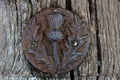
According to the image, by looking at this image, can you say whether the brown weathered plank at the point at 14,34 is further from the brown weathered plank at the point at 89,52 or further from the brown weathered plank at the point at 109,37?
the brown weathered plank at the point at 109,37

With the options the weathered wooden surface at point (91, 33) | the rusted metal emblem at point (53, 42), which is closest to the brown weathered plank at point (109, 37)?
the weathered wooden surface at point (91, 33)

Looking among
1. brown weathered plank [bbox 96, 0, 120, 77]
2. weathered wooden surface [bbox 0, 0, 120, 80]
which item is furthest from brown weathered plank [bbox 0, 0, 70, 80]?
brown weathered plank [bbox 96, 0, 120, 77]

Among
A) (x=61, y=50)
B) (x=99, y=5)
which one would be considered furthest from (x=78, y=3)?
(x=61, y=50)

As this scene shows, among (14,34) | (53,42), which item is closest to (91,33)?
(53,42)

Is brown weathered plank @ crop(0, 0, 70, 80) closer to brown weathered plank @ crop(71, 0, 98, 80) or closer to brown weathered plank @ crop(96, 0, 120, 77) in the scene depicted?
brown weathered plank @ crop(71, 0, 98, 80)

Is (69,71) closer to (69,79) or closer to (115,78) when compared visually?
(69,79)
